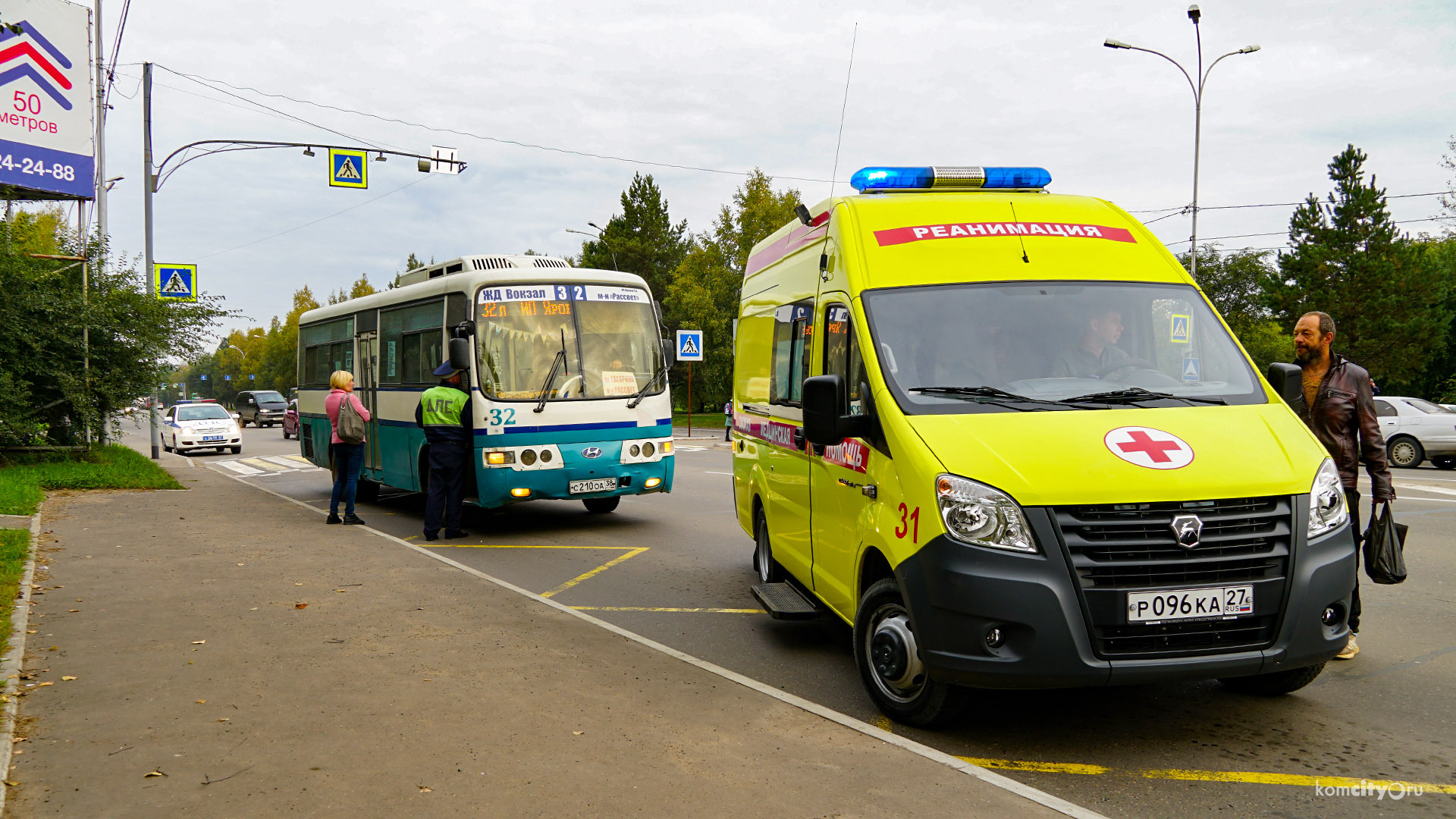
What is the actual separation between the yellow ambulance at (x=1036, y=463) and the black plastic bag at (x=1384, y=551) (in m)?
1.02

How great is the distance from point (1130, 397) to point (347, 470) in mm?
10135

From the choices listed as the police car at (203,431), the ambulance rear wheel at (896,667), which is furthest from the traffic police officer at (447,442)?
the police car at (203,431)

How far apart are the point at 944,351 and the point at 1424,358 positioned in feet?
183

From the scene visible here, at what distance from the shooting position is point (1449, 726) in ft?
15.4

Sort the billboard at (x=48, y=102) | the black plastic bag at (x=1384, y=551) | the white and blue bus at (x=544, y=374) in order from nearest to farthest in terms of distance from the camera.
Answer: the black plastic bag at (x=1384, y=551) → the white and blue bus at (x=544, y=374) → the billboard at (x=48, y=102)

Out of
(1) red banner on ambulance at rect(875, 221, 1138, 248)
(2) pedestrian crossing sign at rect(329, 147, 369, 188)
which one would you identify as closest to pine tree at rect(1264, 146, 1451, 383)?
(2) pedestrian crossing sign at rect(329, 147, 369, 188)

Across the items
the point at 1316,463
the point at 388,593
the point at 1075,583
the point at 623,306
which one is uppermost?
the point at 623,306

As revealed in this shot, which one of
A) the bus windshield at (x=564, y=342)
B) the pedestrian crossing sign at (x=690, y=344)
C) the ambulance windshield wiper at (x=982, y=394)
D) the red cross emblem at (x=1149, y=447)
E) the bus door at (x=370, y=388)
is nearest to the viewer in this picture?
the red cross emblem at (x=1149, y=447)

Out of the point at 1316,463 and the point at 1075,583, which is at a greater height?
the point at 1316,463

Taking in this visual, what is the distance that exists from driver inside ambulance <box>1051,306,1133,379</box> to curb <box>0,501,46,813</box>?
4.79 metres

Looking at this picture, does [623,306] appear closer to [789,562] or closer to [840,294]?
[789,562]

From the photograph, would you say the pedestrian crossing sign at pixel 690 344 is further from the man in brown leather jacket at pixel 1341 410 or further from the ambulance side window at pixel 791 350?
the man in brown leather jacket at pixel 1341 410

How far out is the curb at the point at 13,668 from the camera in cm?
429

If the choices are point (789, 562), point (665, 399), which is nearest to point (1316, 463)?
point (789, 562)
